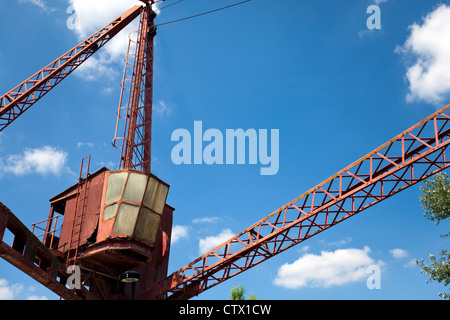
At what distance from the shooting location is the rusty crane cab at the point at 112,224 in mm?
26859

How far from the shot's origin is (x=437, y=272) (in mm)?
28891

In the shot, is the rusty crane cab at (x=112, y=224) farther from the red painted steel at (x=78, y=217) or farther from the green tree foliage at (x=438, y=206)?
the green tree foliage at (x=438, y=206)

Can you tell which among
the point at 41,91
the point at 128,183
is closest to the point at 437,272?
the point at 128,183

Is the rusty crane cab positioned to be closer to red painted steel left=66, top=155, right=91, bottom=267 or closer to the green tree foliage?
red painted steel left=66, top=155, right=91, bottom=267

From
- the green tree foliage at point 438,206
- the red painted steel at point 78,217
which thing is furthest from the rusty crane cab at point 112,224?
the green tree foliage at point 438,206

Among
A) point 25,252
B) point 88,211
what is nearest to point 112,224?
point 88,211

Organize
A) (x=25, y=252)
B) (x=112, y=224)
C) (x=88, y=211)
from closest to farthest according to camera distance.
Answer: (x=25, y=252) < (x=112, y=224) < (x=88, y=211)

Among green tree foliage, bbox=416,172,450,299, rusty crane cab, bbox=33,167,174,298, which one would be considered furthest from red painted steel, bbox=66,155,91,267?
green tree foliage, bbox=416,172,450,299

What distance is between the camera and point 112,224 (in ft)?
88.2

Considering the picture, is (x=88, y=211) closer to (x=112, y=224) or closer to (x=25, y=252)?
(x=112, y=224)

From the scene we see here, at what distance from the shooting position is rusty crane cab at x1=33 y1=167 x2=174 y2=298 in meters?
26.9

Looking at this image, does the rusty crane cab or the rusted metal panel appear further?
the rusted metal panel
